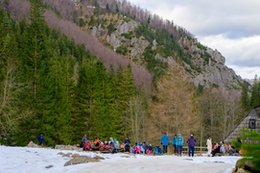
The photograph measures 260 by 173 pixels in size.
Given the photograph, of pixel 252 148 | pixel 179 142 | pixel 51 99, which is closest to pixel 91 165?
pixel 179 142

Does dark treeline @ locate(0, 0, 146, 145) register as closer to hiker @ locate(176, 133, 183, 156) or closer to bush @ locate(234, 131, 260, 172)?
hiker @ locate(176, 133, 183, 156)

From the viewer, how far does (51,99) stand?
1783 inches

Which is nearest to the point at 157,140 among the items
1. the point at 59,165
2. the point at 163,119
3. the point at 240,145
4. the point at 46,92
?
the point at 163,119

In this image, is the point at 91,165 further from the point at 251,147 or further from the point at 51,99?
the point at 51,99

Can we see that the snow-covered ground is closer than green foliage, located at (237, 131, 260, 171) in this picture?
No

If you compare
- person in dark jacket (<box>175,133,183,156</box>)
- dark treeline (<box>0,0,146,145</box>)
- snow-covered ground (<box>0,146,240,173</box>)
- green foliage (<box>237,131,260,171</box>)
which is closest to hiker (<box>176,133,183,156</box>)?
person in dark jacket (<box>175,133,183,156</box>)

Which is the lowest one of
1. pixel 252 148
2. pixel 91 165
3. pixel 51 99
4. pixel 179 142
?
pixel 91 165

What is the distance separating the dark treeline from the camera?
138 ft

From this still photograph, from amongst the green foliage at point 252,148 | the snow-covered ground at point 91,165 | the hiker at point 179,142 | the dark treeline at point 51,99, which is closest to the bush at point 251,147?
the green foliage at point 252,148

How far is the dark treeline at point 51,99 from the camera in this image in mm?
41938

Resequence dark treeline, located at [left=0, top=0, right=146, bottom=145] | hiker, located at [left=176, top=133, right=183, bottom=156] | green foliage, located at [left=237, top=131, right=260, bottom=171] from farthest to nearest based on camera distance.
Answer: dark treeline, located at [left=0, top=0, right=146, bottom=145]
hiker, located at [left=176, top=133, right=183, bottom=156]
green foliage, located at [left=237, top=131, right=260, bottom=171]

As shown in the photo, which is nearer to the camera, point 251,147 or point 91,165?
point 251,147

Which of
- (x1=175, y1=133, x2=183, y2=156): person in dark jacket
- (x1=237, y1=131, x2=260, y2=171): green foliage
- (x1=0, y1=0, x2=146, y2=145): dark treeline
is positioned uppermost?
(x1=0, y1=0, x2=146, y2=145): dark treeline

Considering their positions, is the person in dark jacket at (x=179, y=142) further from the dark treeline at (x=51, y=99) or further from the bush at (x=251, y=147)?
the bush at (x=251, y=147)
